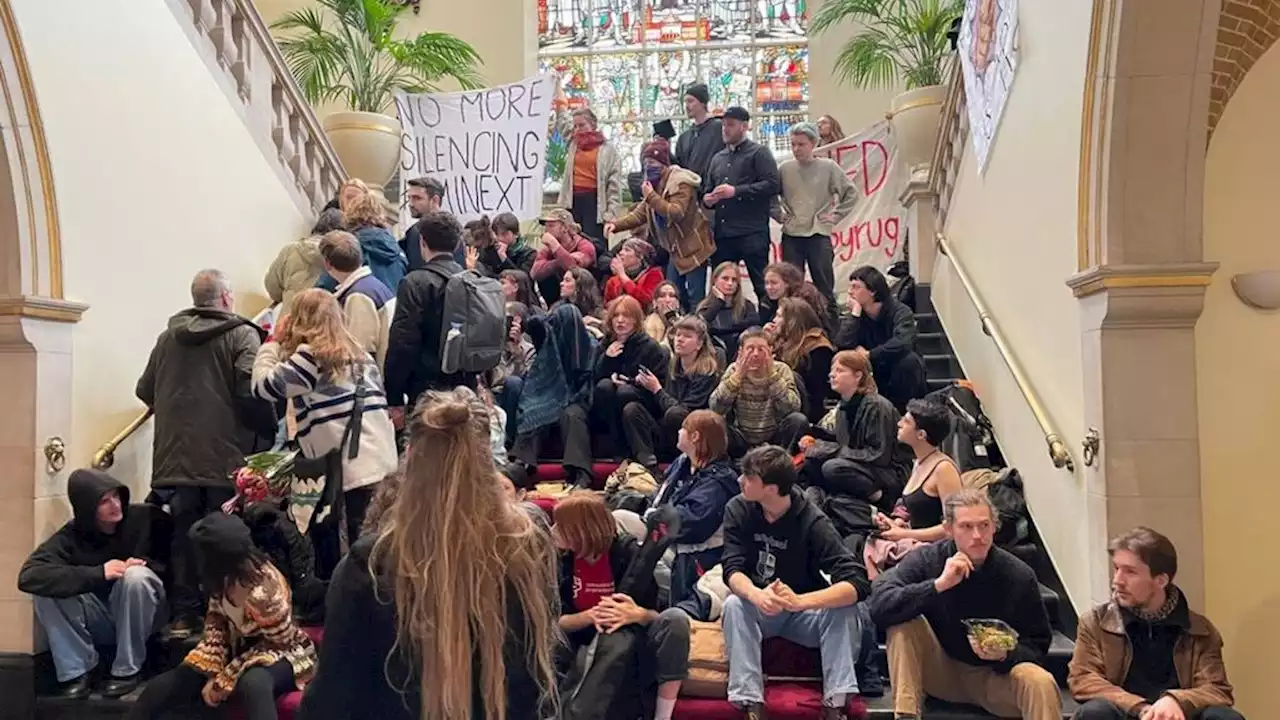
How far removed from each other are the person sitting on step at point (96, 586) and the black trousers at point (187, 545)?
0.30ft

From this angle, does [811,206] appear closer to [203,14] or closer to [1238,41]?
[1238,41]

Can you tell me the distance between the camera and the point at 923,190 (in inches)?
295

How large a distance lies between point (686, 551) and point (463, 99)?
5.29 metres

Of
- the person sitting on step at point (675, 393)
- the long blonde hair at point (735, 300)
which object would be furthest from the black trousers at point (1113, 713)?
the long blonde hair at point (735, 300)

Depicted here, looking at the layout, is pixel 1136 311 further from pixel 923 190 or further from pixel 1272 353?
pixel 923 190

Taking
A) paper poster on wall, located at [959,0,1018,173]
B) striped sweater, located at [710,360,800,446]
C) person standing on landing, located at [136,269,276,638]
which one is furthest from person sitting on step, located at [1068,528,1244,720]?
person standing on landing, located at [136,269,276,638]

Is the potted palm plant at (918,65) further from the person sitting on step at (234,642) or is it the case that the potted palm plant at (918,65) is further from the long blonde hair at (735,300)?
the person sitting on step at (234,642)

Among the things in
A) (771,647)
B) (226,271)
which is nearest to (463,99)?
(226,271)

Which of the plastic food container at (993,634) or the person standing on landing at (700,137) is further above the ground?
the person standing on landing at (700,137)

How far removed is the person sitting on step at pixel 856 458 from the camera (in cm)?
478

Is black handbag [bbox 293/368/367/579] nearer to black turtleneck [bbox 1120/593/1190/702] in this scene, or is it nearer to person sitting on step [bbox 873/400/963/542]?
person sitting on step [bbox 873/400/963/542]

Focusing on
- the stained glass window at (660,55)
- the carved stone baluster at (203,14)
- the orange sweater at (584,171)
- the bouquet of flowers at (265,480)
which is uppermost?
the stained glass window at (660,55)

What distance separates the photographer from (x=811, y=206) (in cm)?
700

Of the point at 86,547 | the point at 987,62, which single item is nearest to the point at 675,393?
the point at 987,62
